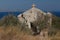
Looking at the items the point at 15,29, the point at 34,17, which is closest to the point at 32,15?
the point at 34,17

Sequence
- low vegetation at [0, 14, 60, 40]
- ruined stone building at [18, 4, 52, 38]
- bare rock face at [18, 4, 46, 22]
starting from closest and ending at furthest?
low vegetation at [0, 14, 60, 40]
ruined stone building at [18, 4, 52, 38]
bare rock face at [18, 4, 46, 22]

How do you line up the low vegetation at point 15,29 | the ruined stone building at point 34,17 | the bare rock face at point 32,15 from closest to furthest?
the low vegetation at point 15,29 < the ruined stone building at point 34,17 < the bare rock face at point 32,15

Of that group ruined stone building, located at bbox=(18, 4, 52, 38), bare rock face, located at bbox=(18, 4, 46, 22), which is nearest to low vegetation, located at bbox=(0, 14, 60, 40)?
ruined stone building, located at bbox=(18, 4, 52, 38)

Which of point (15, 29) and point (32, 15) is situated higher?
point (32, 15)

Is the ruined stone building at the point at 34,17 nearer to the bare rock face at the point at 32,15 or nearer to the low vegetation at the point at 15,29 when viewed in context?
the bare rock face at the point at 32,15

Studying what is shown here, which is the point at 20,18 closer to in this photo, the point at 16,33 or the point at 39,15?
the point at 39,15

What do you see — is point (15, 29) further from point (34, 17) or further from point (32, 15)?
point (32, 15)

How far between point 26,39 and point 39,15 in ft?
27.6

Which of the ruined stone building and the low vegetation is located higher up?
the ruined stone building

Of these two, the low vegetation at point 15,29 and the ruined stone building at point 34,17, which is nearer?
the low vegetation at point 15,29

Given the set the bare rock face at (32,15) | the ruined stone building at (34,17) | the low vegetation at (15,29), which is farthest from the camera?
the bare rock face at (32,15)

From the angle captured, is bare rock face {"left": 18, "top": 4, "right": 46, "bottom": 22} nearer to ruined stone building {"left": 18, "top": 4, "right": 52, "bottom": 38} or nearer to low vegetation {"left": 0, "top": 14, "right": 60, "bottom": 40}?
ruined stone building {"left": 18, "top": 4, "right": 52, "bottom": 38}

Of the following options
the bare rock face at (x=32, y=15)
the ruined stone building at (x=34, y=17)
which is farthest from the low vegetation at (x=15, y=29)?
the bare rock face at (x=32, y=15)

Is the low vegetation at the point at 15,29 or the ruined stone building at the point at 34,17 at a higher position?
the ruined stone building at the point at 34,17
